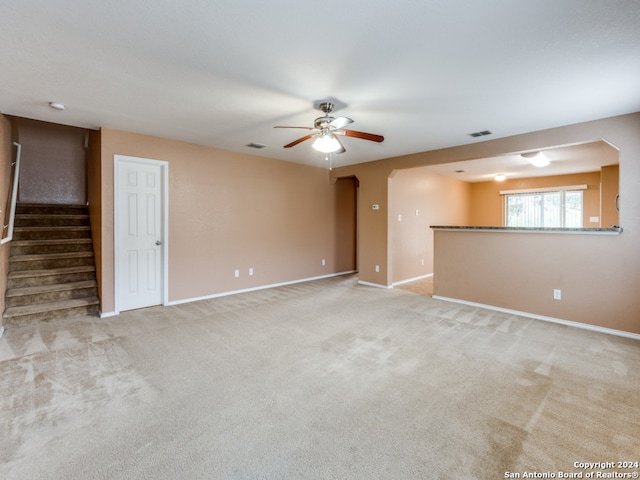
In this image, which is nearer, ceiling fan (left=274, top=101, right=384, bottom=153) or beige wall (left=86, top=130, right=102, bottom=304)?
ceiling fan (left=274, top=101, right=384, bottom=153)

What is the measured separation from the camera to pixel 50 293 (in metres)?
3.93

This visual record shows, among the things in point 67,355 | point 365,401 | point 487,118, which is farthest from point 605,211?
point 67,355

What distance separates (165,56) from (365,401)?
282cm

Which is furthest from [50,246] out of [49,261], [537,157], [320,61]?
[537,157]

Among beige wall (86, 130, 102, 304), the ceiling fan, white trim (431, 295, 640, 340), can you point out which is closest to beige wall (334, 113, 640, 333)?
white trim (431, 295, 640, 340)

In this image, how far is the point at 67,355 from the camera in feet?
9.20

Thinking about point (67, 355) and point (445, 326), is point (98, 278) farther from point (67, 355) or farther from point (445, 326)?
A: point (445, 326)

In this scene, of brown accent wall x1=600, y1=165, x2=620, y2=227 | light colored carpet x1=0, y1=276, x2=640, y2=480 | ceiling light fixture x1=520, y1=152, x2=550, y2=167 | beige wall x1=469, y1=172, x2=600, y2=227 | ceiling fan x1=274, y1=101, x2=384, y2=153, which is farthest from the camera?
Result: beige wall x1=469, y1=172, x2=600, y2=227

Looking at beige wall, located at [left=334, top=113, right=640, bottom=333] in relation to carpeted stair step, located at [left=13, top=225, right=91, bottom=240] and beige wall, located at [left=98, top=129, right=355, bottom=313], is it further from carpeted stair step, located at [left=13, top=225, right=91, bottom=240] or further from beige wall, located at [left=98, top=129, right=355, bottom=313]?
carpeted stair step, located at [left=13, top=225, right=91, bottom=240]

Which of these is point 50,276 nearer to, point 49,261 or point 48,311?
point 49,261

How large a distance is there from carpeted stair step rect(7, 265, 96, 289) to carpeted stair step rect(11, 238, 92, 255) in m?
0.35

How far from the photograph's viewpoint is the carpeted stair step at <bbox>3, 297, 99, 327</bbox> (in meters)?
3.53

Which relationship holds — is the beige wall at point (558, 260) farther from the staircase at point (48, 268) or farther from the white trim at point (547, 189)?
the staircase at point (48, 268)

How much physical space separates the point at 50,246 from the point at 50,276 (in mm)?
551
